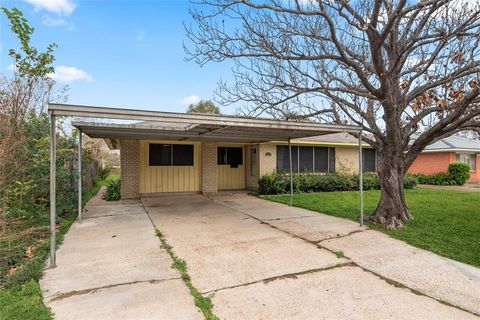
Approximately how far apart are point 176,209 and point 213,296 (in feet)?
18.6

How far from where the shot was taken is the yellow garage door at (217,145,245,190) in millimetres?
13359

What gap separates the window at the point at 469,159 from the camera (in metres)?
19.7

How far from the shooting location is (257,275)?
3.89 m

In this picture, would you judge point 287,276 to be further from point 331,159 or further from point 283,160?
point 331,159

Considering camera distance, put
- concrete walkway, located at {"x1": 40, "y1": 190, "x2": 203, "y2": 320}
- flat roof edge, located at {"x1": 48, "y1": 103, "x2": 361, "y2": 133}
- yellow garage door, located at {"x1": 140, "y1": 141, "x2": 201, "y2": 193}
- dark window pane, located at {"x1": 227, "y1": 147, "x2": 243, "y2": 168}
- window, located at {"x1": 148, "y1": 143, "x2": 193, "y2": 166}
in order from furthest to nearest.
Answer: dark window pane, located at {"x1": 227, "y1": 147, "x2": 243, "y2": 168} → window, located at {"x1": 148, "y1": 143, "x2": 193, "y2": 166} → yellow garage door, located at {"x1": 140, "y1": 141, "x2": 201, "y2": 193} → flat roof edge, located at {"x1": 48, "y1": 103, "x2": 361, "y2": 133} → concrete walkway, located at {"x1": 40, "y1": 190, "x2": 203, "y2": 320}

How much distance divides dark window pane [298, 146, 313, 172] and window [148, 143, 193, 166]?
5.32 metres

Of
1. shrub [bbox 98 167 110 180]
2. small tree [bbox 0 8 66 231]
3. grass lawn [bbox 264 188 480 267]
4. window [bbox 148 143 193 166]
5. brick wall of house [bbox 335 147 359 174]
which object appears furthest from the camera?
shrub [bbox 98 167 110 180]

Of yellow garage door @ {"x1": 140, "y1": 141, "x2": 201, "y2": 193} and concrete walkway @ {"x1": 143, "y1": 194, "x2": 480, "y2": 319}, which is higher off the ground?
yellow garage door @ {"x1": 140, "y1": 141, "x2": 201, "y2": 193}

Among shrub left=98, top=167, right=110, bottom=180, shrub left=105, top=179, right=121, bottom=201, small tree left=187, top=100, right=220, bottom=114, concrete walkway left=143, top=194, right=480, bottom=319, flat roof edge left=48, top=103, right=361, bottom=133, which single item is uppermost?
small tree left=187, top=100, right=220, bottom=114

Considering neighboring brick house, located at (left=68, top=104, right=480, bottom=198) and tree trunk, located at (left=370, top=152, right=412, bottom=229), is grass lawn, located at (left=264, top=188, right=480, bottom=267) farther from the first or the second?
neighboring brick house, located at (left=68, top=104, right=480, bottom=198)

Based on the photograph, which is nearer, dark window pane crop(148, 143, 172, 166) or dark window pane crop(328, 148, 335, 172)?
dark window pane crop(148, 143, 172, 166)

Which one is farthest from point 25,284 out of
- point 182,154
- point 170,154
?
point 182,154

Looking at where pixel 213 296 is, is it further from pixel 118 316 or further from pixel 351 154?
pixel 351 154

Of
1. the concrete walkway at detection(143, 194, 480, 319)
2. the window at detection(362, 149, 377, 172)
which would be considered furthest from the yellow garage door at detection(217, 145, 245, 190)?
the window at detection(362, 149, 377, 172)
